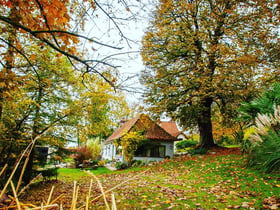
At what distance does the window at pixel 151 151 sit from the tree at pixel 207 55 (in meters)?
6.87

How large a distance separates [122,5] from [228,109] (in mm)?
12658

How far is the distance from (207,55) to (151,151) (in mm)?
12424

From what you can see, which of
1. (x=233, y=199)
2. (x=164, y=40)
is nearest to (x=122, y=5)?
(x=233, y=199)

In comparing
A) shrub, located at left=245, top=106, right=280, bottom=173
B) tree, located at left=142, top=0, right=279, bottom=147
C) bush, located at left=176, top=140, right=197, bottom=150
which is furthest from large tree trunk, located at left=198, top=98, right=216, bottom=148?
bush, located at left=176, top=140, right=197, bottom=150

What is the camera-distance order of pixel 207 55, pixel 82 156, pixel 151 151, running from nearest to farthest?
pixel 207 55 < pixel 151 151 < pixel 82 156

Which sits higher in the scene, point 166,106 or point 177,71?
point 177,71

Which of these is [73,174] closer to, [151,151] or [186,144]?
[151,151]

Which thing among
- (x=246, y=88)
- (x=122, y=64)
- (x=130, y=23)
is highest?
(x=246, y=88)

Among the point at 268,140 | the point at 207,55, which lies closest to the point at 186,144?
the point at 207,55

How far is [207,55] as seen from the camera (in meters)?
13.2

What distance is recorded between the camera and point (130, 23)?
13.4 ft

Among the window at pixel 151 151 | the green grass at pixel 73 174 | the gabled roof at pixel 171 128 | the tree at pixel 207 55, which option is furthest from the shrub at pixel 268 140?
the gabled roof at pixel 171 128

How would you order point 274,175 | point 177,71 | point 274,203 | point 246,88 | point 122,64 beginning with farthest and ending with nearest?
point 177,71 → point 246,88 → point 274,175 → point 274,203 → point 122,64

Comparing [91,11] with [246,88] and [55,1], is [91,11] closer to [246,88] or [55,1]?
[55,1]
